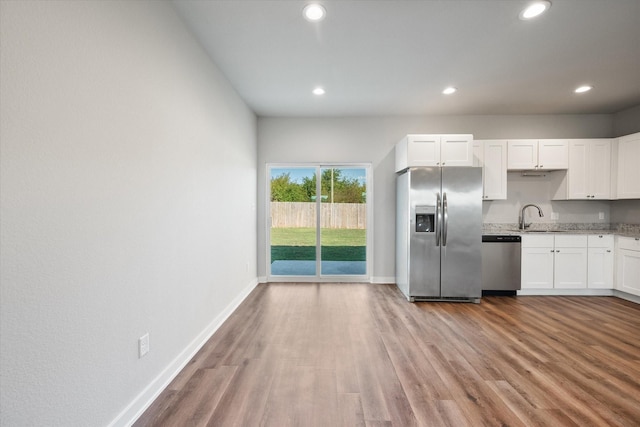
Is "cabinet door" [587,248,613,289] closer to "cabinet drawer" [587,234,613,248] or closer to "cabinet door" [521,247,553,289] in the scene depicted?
"cabinet drawer" [587,234,613,248]

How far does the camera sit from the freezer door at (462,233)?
13.0 feet

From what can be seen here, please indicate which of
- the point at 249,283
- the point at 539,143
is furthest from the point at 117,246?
the point at 539,143

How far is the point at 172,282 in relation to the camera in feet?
7.20

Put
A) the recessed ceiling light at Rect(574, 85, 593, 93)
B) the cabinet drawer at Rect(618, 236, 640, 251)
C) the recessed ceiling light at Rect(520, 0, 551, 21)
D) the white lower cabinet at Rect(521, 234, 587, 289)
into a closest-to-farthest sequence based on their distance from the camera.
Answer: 1. the recessed ceiling light at Rect(520, 0, 551, 21)
2. the recessed ceiling light at Rect(574, 85, 593, 93)
3. the cabinet drawer at Rect(618, 236, 640, 251)
4. the white lower cabinet at Rect(521, 234, 587, 289)

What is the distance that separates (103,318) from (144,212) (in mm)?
659

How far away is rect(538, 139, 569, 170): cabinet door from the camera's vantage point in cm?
439

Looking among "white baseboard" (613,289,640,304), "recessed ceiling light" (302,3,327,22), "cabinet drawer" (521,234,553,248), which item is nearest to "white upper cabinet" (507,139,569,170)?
"cabinet drawer" (521,234,553,248)

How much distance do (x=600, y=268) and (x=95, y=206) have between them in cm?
600

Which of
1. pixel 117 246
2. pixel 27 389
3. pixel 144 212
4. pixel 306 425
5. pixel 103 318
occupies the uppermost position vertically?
pixel 144 212

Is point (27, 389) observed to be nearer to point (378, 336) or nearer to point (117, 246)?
point (117, 246)

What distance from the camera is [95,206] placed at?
56.7 inches

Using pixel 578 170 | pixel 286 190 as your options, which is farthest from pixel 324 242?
pixel 578 170

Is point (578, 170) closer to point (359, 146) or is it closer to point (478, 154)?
point (478, 154)

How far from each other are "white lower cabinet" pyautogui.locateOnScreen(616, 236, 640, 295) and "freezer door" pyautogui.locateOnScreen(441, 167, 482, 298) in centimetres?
207
